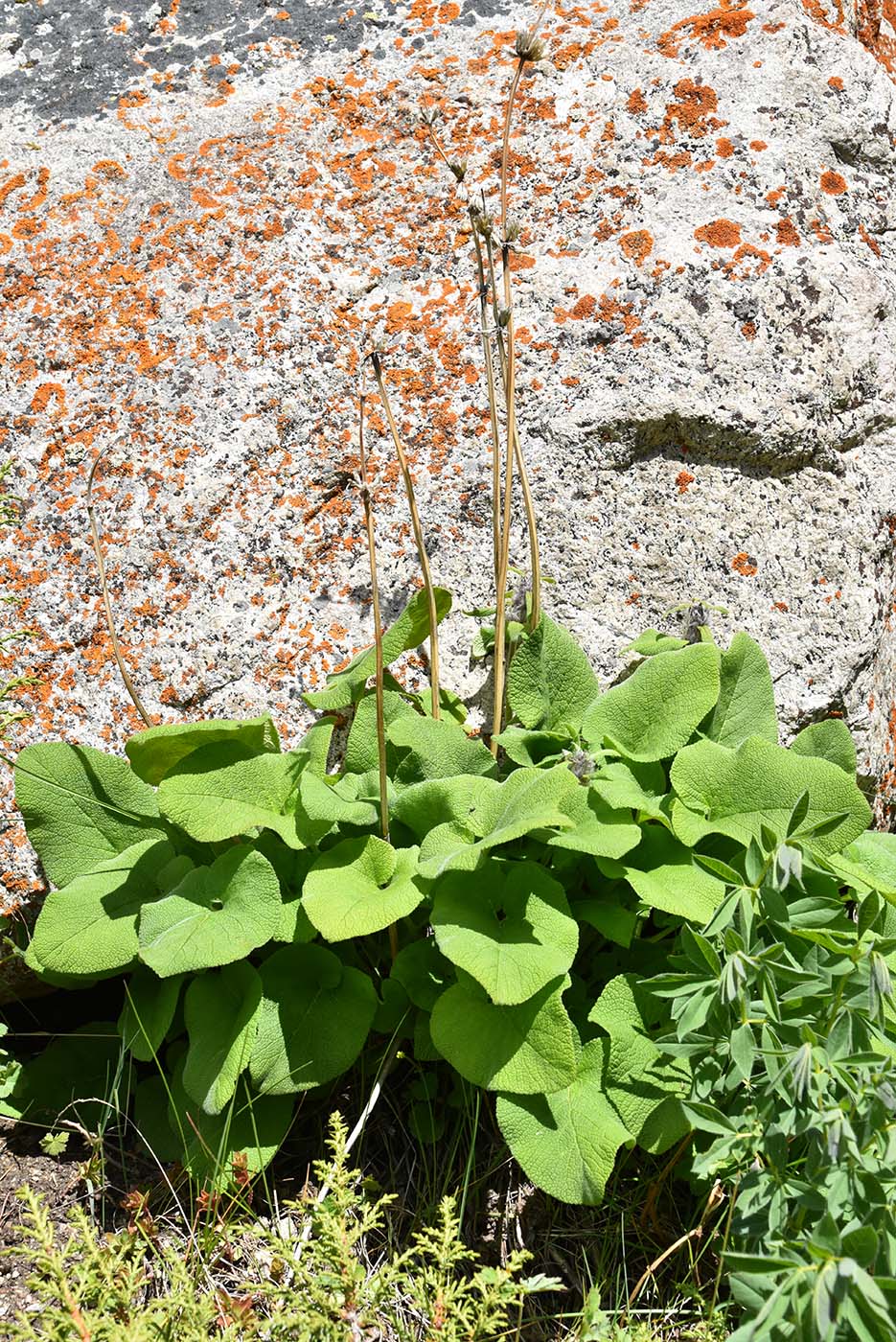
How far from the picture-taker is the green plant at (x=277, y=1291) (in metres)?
1.40

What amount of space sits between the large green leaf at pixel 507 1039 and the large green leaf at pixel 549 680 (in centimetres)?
58

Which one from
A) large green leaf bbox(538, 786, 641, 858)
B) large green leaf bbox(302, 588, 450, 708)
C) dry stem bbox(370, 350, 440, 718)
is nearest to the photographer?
large green leaf bbox(538, 786, 641, 858)

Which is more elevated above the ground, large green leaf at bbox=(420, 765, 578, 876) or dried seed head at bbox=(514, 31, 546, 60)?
dried seed head at bbox=(514, 31, 546, 60)

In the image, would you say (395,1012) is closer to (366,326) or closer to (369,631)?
(369,631)

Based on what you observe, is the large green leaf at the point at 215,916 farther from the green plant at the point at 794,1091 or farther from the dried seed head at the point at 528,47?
the dried seed head at the point at 528,47

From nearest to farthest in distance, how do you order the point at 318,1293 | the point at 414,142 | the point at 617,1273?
1. the point at 318,1293
2. the point at 617,1273
3. the point at 414,142

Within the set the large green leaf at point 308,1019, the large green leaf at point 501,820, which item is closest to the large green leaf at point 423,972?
the large green leaf at point 308,1019

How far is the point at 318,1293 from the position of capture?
55.8 inches

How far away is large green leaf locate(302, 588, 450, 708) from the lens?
204cm

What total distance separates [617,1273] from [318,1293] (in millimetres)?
566

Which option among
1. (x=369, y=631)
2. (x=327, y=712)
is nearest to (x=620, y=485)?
(x=369, y=631)

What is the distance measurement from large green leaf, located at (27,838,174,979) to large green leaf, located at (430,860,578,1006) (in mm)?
565

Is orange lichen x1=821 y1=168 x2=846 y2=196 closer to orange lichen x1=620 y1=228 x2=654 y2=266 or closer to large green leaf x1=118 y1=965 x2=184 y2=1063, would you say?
orange lichen x1=620 y1=228 x2=654 y2=266

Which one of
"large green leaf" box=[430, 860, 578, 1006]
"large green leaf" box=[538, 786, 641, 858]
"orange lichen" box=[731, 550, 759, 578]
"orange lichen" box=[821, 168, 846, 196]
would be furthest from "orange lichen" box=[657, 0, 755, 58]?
"large green leaf" box=[430, 860, 578, 1006]
